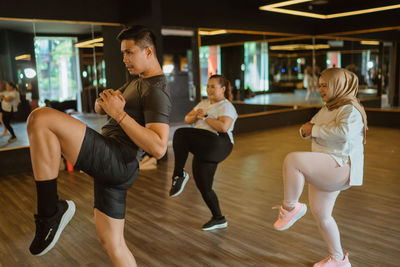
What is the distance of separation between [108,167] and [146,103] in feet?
1.29

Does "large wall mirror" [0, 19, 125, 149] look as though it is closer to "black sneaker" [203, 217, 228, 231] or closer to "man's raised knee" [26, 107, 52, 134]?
"black sneaker" [203, 217, 228, 231]

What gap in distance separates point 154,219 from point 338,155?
222 centimetres

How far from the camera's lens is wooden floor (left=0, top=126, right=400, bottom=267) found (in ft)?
9.73

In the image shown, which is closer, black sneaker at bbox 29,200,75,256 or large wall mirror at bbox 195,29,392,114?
black sneaker at bbox 29,200,75,256

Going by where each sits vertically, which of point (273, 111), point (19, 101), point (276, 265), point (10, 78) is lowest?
point (276, 265)

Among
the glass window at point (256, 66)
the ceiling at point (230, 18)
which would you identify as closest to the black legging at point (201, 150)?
the ceiling at point (230, 18)

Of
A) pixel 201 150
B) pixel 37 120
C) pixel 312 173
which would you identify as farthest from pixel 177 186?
pixel 37 120

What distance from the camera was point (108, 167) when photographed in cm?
183

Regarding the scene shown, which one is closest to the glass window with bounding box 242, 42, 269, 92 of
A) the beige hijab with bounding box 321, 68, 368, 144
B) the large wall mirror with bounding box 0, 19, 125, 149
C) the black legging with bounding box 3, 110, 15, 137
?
the large wall mirror with bounding box 0, 19, 125, 149

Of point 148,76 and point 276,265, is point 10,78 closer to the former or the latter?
point 148,76

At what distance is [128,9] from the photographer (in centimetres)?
648

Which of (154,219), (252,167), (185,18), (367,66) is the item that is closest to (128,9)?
(185,18)

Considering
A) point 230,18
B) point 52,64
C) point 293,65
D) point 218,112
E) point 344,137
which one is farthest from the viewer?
point 293,65

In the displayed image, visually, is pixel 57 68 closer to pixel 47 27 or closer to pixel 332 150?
pixel 47 27
